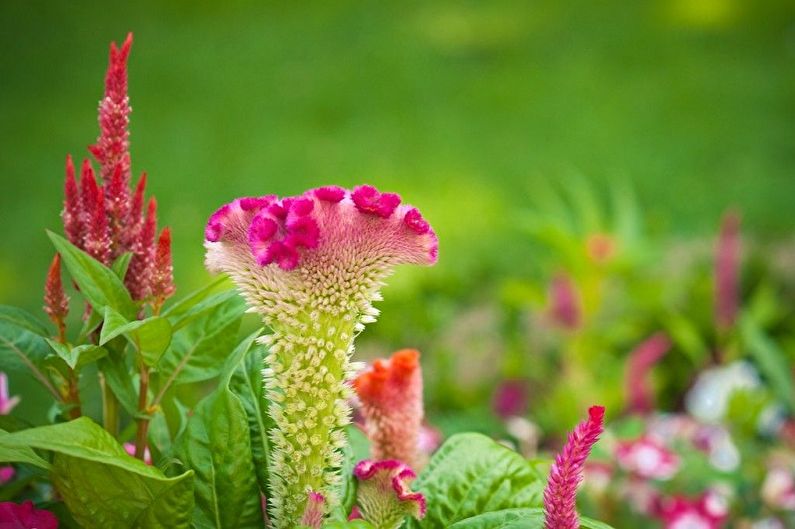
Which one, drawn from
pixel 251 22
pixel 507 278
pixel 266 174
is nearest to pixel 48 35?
pixel 251 22

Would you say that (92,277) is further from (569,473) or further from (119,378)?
(569,473)

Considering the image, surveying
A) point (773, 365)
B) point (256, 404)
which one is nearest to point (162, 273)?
point (256, 404)

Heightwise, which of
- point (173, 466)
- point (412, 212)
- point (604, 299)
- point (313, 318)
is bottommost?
point (173, 466)

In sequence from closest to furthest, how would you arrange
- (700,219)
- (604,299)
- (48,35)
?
(604,299) → (700,219) → (48,35)

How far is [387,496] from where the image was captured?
45.4 inches

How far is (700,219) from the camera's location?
5.15 meters

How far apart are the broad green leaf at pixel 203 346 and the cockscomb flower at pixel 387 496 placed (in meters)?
0.22

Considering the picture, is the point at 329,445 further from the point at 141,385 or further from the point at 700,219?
the point at 700,219

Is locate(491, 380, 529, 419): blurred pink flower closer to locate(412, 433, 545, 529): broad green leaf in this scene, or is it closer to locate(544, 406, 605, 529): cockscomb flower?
locate(412, 433, 545, 529): broad green leaf

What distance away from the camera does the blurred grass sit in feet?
17.5

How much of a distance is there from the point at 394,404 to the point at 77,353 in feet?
1.35

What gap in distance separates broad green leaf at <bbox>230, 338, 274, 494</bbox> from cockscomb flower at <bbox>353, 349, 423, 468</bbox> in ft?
0.43

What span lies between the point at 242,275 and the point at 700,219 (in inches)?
173

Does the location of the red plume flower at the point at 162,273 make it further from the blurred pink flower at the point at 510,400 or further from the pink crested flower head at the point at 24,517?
the blurred pink flower at the point at 510,400
